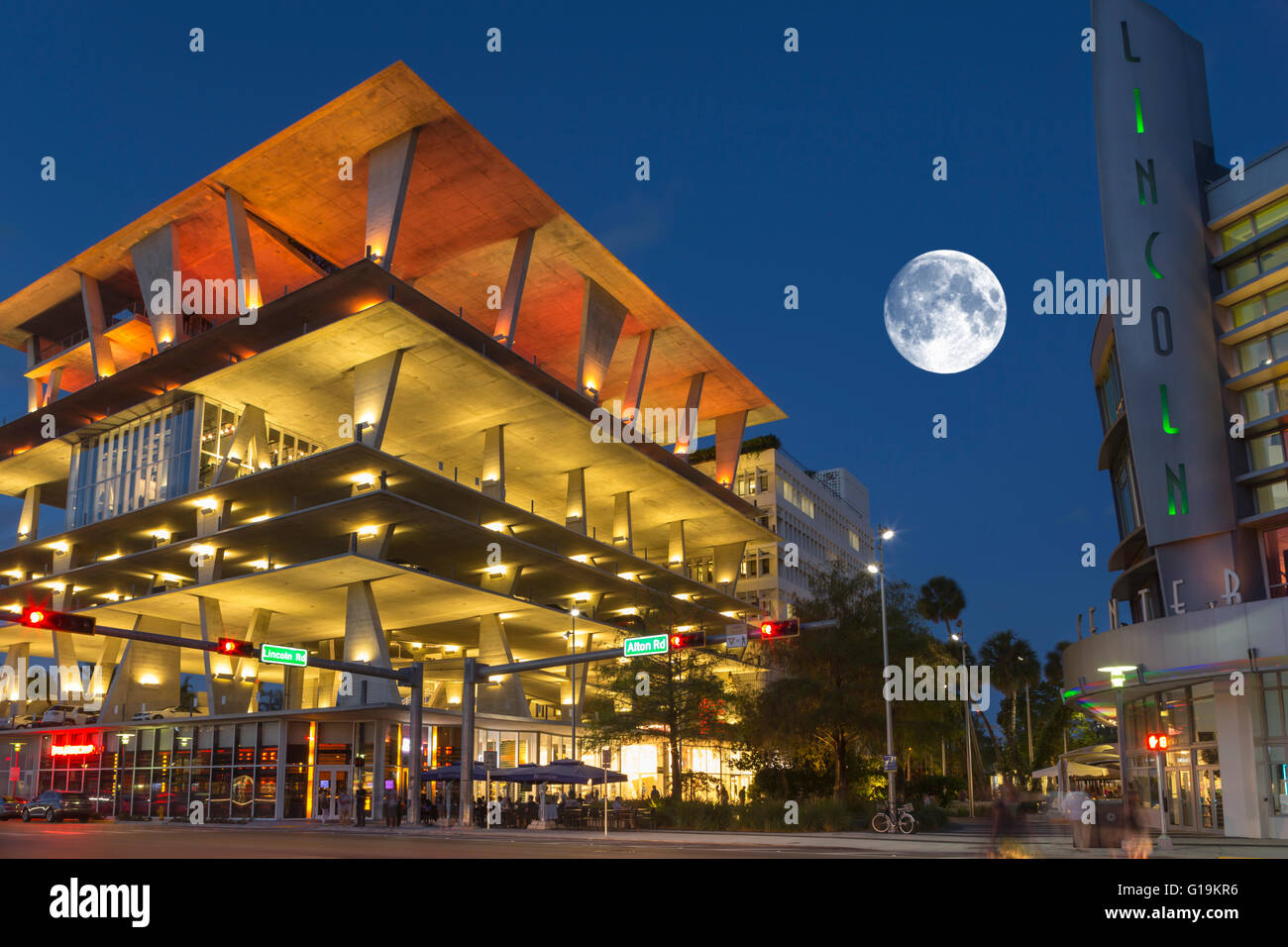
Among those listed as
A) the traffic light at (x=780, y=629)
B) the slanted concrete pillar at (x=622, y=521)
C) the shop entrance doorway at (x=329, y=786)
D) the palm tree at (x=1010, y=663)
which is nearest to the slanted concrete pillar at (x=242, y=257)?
the shop entrance doorway at (x=329, y=786)

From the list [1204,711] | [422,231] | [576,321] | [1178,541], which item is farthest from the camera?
[576,321]

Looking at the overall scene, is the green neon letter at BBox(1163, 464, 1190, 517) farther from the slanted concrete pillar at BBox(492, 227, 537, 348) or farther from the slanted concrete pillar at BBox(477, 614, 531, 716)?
the slanted concrete pillar at BBox(477, 614, 531, 716)

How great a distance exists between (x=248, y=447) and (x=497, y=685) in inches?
766

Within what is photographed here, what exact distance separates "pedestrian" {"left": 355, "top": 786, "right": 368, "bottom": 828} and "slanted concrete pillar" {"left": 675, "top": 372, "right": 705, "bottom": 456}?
3710 centimetres

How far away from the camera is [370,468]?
50906mm

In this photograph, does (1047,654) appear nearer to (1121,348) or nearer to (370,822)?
(1121,348)

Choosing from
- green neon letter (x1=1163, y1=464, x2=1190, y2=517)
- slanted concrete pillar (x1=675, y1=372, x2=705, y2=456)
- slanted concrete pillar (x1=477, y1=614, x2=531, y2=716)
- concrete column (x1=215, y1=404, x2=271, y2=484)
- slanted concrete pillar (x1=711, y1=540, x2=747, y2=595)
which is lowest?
slanted concrete pillar (x1=477, y1=614, x2=531, y2=716)

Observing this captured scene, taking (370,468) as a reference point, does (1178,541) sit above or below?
below

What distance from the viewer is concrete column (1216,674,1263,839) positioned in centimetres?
3412

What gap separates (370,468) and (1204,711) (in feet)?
123

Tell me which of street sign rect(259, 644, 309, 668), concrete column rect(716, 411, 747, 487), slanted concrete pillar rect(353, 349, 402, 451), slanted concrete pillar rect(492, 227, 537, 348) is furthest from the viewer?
concrete column rect(716, 411, 747, 487)

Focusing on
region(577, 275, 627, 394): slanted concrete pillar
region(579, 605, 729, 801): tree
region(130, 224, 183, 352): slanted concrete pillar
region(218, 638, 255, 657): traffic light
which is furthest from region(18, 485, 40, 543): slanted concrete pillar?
region(218, 638, 255, 657): traffic light

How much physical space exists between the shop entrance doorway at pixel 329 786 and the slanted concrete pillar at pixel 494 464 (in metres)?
15.9
